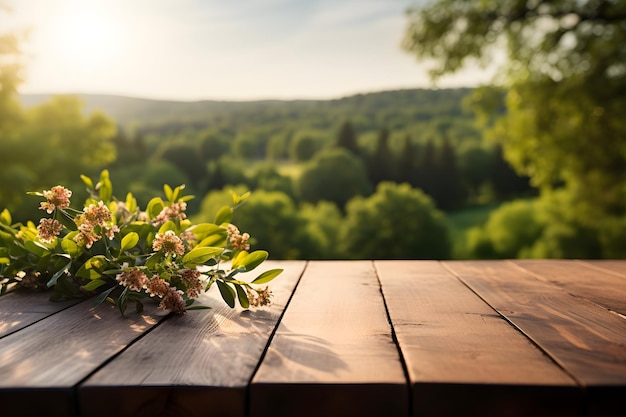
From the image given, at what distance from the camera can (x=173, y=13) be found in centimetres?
3441

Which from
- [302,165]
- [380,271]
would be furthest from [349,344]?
[302,165]

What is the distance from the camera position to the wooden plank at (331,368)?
1.19 metres

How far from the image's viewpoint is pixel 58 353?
1.44 meters

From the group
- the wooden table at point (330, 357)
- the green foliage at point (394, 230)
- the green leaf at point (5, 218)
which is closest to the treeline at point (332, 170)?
the green foliage at point (394, 230)

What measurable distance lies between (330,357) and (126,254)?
0.98m

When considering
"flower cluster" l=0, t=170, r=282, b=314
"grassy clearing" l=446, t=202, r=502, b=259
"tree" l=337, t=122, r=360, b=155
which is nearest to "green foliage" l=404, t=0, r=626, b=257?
"flower cluster" l=0, t=170, r=282, b=314

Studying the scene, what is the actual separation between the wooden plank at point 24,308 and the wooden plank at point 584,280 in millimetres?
1913

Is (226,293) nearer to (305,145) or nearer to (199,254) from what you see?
(199,254)

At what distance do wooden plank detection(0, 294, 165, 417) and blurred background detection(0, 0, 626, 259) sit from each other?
7.71 m

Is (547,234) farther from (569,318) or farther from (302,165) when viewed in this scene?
(569,318)

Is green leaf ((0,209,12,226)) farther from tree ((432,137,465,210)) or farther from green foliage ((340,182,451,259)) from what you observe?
tree ((432,137,465,210))

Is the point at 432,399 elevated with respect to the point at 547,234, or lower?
elevated

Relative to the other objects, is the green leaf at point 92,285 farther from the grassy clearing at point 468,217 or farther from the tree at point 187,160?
the tree at point 187,160

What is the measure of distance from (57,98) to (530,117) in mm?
27321
